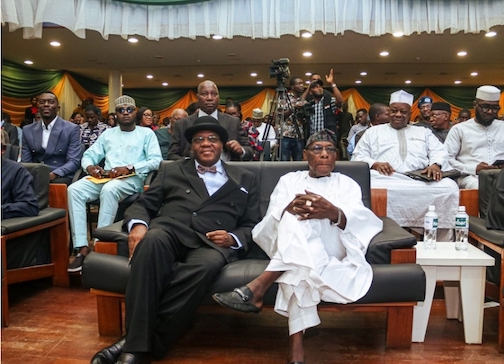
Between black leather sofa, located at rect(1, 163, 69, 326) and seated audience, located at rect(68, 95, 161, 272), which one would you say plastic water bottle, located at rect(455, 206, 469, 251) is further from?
black leather sofa, located at rect(1, 163, 69, 326)

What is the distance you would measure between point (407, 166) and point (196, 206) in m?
1.89

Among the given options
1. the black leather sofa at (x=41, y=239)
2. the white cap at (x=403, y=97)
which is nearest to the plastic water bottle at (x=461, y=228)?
the white cap at (x=403, y=97)

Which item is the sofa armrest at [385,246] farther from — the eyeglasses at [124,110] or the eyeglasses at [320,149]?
the eyeglasses at [124,110]

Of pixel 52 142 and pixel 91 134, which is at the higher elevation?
pixel 91 134

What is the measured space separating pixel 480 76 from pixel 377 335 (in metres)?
11.8

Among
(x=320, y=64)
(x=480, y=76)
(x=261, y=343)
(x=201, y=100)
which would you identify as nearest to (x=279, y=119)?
(x=201, y=100)

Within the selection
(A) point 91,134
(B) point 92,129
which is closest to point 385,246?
(A) point 91,134

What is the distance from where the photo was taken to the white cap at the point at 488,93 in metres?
3.71

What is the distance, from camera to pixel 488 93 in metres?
3.75

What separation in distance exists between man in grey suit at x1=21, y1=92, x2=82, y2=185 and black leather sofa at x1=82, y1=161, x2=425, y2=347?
157cm

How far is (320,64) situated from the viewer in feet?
34.2

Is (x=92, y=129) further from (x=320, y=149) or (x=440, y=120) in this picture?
(x=320, y=149)

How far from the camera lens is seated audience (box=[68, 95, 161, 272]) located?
3.33m

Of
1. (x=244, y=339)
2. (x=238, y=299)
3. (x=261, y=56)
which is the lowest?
(x=244, y=339)
